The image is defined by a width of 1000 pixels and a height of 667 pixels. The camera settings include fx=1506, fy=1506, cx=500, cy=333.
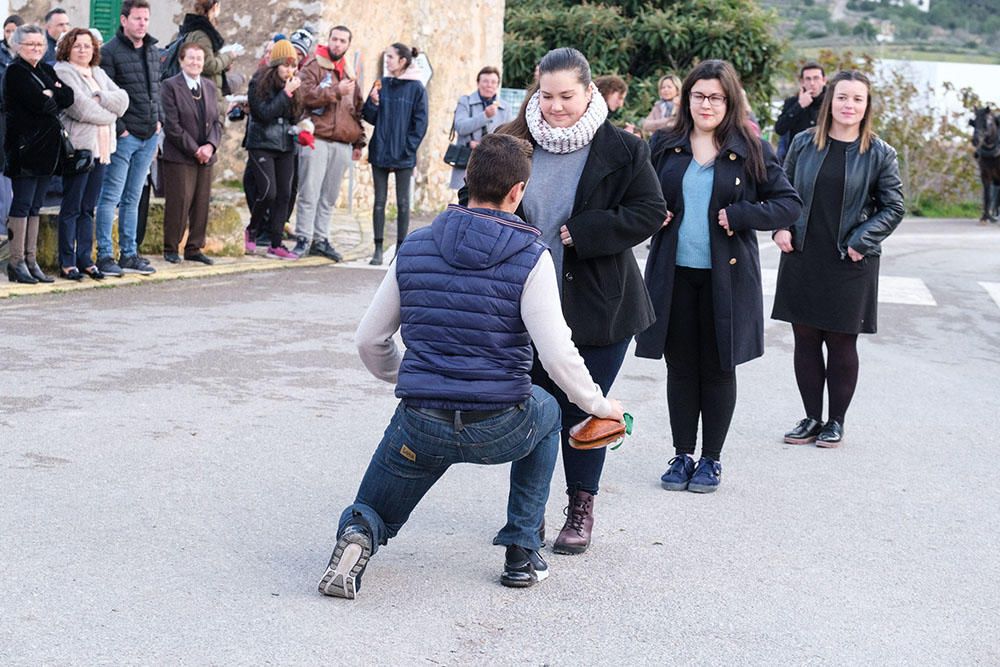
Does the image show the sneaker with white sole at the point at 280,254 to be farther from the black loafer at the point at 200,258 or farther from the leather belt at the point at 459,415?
the leather belt at the point at 459,415

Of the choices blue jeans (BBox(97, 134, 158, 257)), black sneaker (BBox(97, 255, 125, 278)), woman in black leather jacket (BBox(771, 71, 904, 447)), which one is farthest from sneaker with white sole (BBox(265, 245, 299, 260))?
woman in black leather jacket (BBox(771, 71, 904, 447))

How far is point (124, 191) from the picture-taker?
38.3 feet

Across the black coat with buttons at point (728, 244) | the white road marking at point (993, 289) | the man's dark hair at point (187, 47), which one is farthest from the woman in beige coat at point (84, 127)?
the white road marking at point (993, 289)

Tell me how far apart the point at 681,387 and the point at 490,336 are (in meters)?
2.22

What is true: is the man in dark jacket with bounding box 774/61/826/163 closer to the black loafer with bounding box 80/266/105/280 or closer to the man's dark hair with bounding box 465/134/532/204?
the black loafer with bounding box 80/266/105/280

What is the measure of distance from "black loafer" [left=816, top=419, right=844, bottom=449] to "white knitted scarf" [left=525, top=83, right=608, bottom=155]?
2.83m

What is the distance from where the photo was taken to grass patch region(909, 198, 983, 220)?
2948cm

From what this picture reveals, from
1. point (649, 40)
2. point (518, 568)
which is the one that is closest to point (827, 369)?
point (518, 568)

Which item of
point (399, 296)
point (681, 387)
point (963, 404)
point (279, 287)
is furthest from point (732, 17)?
point (399, 296)

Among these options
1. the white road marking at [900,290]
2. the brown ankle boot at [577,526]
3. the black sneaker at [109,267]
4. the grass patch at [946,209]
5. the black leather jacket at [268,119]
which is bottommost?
the grass patch at [946,209]

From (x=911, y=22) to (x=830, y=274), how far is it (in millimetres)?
93261

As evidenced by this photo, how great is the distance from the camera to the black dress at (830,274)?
7.39 m

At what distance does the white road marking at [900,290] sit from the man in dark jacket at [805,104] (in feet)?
5.82

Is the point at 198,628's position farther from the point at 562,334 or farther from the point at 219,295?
the point at 219,295
